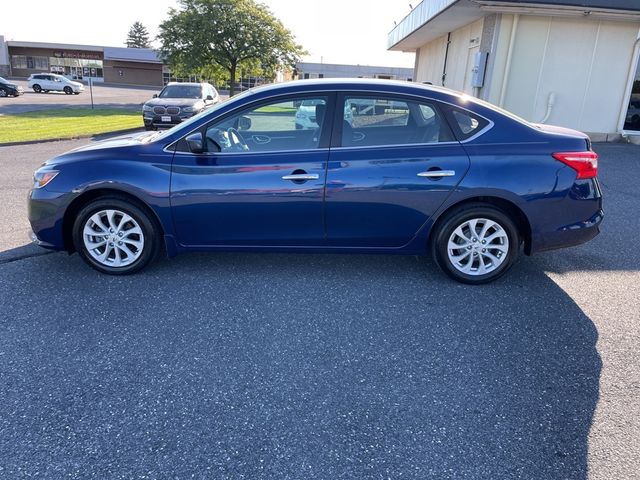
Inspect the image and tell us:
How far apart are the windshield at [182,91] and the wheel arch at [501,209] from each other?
1440 cm

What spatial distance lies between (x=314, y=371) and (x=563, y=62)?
13623 mm

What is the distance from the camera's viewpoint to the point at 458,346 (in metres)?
3.37

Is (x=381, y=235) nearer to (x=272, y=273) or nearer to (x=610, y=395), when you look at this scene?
(x=272, y=273)

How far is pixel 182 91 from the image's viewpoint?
16969 mm

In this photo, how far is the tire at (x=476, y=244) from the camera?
168 inches

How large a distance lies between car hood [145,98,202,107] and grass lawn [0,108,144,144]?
1.92 metres

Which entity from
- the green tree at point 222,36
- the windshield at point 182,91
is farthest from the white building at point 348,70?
the windshield at point 182,91

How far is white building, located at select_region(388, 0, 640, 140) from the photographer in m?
12.9

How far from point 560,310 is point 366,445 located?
7.67ft

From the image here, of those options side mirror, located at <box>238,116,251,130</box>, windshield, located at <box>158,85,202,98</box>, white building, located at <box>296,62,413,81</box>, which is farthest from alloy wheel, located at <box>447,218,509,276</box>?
white building, located at <box>296,62,413,81</box>

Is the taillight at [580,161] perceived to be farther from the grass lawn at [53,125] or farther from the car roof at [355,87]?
the grass lawn at [53,125]

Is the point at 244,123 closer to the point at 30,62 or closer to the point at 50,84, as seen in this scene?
the point at 50,84

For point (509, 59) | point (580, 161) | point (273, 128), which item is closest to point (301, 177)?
point (273, 128)

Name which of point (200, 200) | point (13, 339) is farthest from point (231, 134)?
point (13, 339)
